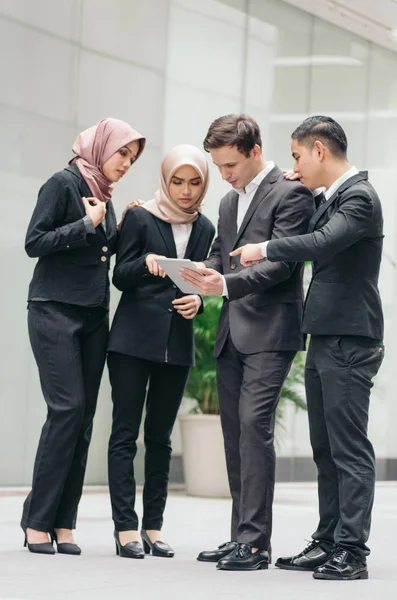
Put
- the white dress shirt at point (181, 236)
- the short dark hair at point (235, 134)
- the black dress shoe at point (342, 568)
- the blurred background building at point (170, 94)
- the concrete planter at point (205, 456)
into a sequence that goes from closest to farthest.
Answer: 1. the black dress shoe at point (342, 568)
2. the short dark hair at point (235, 134)
3. the white dress shirt at point (181, 236)
4. the blurred background building at point (170, 94)
5. the concrete planter at point (205, 456)

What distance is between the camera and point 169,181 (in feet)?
13.7

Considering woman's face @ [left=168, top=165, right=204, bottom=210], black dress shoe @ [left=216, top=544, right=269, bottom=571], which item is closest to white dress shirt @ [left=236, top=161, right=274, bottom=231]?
woman's face @ [left=168, top=165, right=204, bottom=210]

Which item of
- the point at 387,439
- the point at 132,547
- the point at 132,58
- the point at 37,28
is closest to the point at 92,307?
the point at 132,547

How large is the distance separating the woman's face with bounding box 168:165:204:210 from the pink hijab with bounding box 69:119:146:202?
23 cm

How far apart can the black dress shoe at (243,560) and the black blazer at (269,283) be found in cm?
71

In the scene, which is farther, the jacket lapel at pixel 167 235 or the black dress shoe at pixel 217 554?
the jacket lapel at pixel 167 235

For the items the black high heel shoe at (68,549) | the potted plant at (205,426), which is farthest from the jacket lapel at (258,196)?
the potted plant at (205,426)

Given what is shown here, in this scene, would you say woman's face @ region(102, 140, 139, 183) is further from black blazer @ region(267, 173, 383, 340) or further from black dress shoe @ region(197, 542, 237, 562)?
black dress shoe @ region(197, 542, 237, 562)

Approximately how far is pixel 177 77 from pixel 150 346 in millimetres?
4414

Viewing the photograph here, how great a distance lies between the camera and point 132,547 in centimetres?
396

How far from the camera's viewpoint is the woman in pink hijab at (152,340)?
13.3 feet

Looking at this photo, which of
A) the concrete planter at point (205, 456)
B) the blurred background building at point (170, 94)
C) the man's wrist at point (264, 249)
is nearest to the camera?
the man's wrist at point (264, 249)

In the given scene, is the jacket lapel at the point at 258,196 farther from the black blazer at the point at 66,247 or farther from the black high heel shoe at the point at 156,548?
the black high heel shoe at the point at 156,548

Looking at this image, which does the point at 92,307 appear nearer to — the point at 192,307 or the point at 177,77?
the point at 192,307
